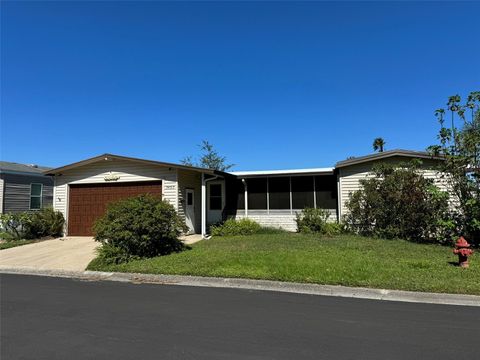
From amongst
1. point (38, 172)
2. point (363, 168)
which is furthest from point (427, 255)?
point (38, 172)

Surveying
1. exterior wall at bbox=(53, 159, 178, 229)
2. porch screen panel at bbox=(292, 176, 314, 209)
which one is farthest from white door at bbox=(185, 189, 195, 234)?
porch screen panel at bbox=(292, 176, 314, 209)

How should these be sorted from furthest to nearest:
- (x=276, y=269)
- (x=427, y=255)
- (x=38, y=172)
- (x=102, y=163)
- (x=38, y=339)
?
(x=38, y=172) → (x=102, y=163) → (x=427, y=255) → (x=276, y=269) → (x=38, y=339)

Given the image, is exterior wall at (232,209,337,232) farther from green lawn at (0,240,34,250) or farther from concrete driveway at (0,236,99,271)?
green lawn at (0,240,34,250)

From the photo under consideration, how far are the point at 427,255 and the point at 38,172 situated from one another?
22.2 metres

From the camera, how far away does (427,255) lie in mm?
11562

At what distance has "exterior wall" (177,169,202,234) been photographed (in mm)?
17453

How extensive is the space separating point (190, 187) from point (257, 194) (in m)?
3.52

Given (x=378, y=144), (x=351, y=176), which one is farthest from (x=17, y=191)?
(x=378, y=144)

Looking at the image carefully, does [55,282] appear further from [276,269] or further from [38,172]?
[38,172]

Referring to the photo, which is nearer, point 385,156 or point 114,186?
point 385,156

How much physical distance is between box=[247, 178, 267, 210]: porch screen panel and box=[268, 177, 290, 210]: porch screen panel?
12.8 inches

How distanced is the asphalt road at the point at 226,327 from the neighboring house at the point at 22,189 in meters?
16.3

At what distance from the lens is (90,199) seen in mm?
18688

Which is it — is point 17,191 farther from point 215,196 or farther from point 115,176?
point 215,196
